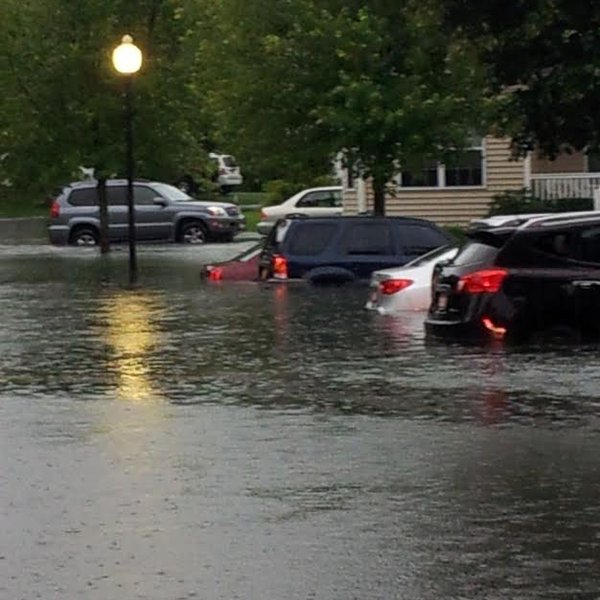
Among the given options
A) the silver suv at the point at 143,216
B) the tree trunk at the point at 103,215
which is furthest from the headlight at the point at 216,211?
the tree trunk at the point at 103,215

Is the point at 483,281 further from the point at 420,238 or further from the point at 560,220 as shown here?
the point at 420,238

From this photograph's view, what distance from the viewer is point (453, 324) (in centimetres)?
1947

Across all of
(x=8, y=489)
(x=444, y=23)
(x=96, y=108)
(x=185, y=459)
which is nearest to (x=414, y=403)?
(x=185, y=459)

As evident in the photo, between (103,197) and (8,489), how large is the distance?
34.7m

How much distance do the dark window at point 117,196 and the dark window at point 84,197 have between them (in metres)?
0.44

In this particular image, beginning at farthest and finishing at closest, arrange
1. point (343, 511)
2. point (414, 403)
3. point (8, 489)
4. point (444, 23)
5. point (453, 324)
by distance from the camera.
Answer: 1. point (444, 23)
2. point (453, 324)
3. point (414, 403)
4. point (8, 489)
5. point (343, 511)

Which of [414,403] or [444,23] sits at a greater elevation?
[444,23]

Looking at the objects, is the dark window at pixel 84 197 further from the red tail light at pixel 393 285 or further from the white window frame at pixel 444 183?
the red tail light at pixel 393 285

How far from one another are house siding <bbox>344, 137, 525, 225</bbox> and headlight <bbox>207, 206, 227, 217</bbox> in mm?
3241

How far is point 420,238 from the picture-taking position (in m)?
28.6

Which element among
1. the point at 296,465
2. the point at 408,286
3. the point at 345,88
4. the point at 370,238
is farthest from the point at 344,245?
the point at 296,465

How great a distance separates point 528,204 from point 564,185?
1.73 m

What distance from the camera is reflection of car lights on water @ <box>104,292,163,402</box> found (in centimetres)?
1706

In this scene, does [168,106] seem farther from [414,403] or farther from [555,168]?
[414,403]
